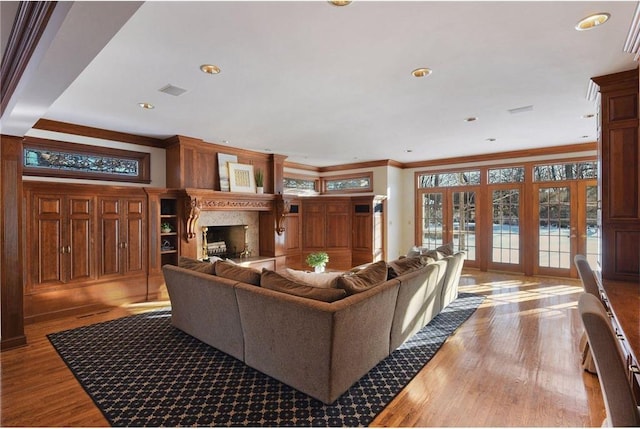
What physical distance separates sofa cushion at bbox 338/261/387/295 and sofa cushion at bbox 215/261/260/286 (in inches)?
32.6

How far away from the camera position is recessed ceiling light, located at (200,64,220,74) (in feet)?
8.92

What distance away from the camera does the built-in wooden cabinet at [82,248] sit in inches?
157

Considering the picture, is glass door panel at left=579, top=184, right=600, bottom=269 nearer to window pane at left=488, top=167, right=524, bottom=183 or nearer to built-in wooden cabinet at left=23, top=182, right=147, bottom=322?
window pane at left=488, top=167, right=524, bottom=183

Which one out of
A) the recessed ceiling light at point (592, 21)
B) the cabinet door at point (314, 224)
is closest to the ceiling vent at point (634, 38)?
the recessed ceiling light at point (592, 21)

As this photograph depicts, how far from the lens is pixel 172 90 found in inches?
128

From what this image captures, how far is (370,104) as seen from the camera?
12.2 ft

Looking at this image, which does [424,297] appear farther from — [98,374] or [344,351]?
[98,374]

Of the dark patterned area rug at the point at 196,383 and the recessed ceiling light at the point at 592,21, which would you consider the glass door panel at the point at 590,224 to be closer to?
the dark patterned area rug at the point at 196,383

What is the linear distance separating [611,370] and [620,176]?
2.68 metres

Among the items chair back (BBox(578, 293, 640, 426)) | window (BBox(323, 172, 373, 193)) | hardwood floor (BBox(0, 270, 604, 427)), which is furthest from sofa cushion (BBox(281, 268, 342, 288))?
window (BBox(323, 172, 373, 193))

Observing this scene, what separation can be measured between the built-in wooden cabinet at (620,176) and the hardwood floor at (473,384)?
100cm

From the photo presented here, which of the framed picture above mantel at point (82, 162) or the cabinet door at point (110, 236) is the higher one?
the framed picture above mantel at point (82, 162)

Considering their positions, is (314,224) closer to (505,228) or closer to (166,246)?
(166,246)

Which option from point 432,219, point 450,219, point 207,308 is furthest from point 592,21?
point 432,219
